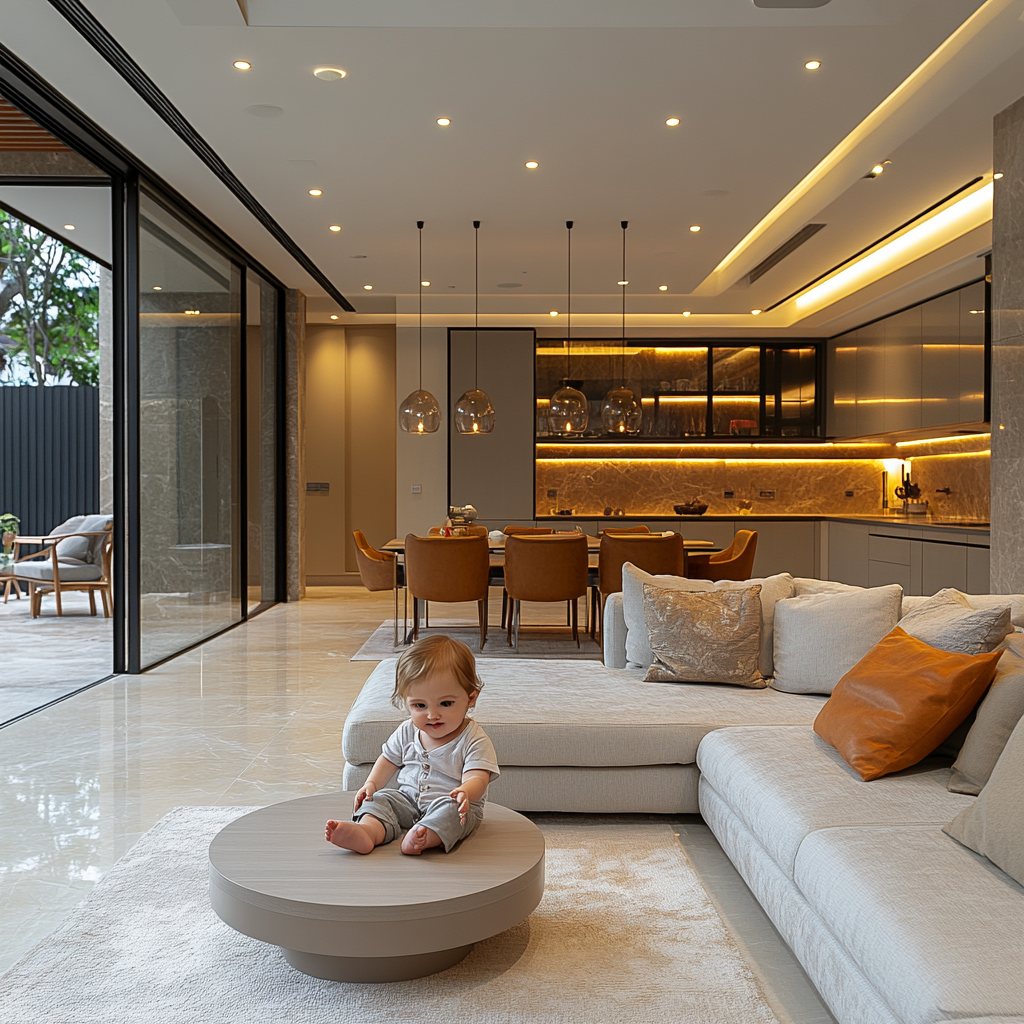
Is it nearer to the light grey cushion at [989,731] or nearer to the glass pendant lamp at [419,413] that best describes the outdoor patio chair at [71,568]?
the glass pendant lamp at [419,413]

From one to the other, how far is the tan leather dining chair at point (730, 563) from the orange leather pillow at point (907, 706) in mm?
3872

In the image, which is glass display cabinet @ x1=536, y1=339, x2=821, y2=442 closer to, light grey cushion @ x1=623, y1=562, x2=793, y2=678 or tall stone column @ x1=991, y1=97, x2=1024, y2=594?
tall stone column @ x1=991, y1=97, x2=1024, y2=594

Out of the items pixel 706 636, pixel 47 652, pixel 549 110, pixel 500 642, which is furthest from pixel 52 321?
pixel 706 636

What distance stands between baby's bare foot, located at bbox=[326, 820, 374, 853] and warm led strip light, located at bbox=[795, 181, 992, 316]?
5.72 metres

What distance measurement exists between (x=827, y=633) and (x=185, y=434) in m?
4.48

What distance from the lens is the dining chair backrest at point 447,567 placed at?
5.96 meters

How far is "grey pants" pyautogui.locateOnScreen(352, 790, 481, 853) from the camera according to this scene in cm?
194

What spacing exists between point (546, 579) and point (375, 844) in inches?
165

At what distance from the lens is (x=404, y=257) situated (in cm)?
738

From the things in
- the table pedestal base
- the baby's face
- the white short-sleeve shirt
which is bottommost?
the table pedestal base

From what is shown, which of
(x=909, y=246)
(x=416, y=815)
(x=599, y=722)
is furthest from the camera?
(x=909, y=246)

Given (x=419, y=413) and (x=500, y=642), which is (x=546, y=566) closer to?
(x=500, y=642)

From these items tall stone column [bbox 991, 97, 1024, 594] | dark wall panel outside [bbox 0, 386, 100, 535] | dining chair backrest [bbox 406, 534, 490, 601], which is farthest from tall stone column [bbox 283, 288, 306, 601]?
tall stone column [bbox 991, 97, 1024, 594]

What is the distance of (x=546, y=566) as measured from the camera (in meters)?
6.09
